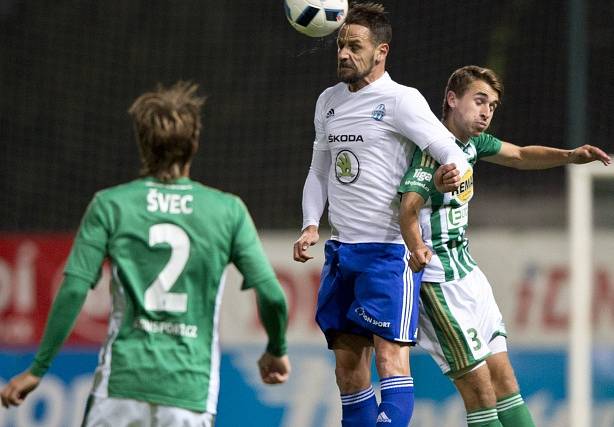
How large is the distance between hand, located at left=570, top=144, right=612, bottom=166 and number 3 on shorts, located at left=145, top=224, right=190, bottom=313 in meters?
2.31

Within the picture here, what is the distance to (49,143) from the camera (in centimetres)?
1080

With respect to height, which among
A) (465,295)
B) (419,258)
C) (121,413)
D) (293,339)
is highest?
(419,258)

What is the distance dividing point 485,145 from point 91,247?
2.29 metres

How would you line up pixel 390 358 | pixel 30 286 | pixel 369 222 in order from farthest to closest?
pixel 30 286
pixel 369 222
pixel 390 358

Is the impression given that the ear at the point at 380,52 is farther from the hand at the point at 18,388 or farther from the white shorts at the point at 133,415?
the hand at the point at 18,388

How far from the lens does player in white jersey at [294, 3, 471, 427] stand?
522 cm

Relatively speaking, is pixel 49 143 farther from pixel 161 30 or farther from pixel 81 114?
pixel 161 30

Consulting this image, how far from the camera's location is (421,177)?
5.20 m

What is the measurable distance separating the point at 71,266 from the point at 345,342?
68.2 inches

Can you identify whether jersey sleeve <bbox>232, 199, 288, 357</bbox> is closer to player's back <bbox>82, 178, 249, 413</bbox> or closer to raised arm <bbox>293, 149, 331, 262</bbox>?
player's back <bbox>82, 178, 249, 413</bbox>

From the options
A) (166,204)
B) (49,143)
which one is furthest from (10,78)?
(166,204)

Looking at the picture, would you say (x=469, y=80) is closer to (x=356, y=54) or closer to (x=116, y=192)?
(x=356, y=54)

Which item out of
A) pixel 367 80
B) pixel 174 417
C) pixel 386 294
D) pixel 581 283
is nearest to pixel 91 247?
pixel 174 417

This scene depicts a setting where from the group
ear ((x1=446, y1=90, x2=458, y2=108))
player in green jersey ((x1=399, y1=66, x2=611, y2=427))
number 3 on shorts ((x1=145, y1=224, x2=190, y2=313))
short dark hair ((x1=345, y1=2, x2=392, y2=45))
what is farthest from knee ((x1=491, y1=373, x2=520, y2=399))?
number 3 on shorts ((x1=145, y1=224, x2=190, y2=313))
